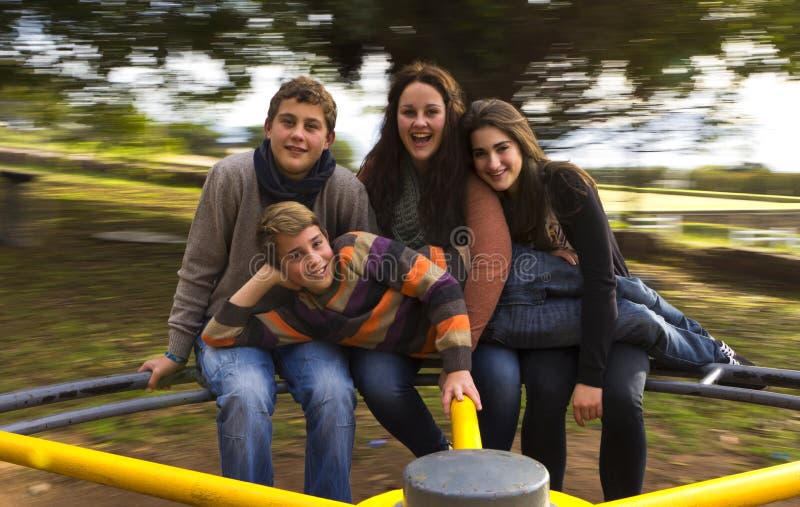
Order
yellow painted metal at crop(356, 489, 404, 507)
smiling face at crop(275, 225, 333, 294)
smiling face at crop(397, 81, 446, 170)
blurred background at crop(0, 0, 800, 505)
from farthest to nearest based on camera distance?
1. blurred background at crop(0, 0, 800, 505)
2. smiling face at crop(397, 81, 446, 170)
3. smiling face at crop(275, 225, 333, 294)
4. yellow painted metal at crop(356, 489, 404, 507)

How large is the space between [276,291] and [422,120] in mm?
651

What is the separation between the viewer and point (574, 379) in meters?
2.45

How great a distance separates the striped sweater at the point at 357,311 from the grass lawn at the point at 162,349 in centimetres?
126

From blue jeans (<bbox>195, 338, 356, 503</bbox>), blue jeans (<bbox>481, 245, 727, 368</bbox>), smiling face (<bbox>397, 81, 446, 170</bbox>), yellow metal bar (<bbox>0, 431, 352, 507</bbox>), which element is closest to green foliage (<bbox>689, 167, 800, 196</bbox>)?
blue jeans (<bbox>481, 245, 727, 368</bbox>)

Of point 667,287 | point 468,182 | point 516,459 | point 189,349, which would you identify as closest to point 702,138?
point 667,287

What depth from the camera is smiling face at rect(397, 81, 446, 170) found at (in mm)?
2533

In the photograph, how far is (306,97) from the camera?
2469 mm

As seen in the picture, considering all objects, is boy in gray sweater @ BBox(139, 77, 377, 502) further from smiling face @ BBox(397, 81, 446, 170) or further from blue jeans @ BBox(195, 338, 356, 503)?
smiling face @ BBox(397, 81, 446, 170)

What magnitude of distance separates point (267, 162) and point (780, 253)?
28.5 feet

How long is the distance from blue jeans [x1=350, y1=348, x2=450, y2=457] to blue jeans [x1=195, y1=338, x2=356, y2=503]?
6cm

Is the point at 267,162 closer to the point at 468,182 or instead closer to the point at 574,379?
the point at 468,182

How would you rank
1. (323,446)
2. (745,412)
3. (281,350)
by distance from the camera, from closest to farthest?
(323,446), (281,350), (745,412)

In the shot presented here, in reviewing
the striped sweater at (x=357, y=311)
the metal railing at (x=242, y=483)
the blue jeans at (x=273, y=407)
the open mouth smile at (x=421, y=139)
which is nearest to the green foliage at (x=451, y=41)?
the open mouth smile at (x=421, y=139)

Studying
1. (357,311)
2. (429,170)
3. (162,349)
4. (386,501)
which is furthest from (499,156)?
(162,349)
